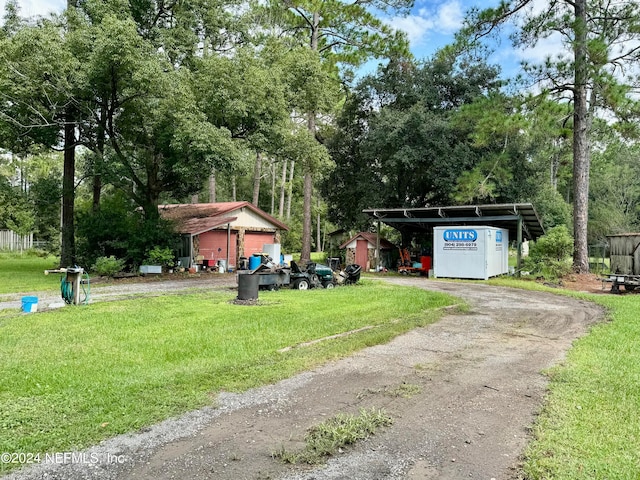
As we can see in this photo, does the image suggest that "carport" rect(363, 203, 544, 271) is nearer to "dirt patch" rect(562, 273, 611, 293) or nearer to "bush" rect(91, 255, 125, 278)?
"dirt patch" rect(562, 273, 611, 293)

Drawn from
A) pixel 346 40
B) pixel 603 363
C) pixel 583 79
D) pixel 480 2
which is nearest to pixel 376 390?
pixel 603 363

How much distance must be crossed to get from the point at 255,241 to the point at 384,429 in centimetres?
1994

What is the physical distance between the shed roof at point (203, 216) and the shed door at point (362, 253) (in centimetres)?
436

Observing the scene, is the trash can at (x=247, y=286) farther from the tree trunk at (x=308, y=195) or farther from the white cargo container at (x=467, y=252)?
the tree trunk at (x=308, y=195)

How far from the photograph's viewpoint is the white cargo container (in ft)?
55.2

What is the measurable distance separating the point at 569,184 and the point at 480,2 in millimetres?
35391

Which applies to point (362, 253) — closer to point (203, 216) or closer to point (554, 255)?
point (203, 216)

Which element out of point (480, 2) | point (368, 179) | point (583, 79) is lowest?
point (368, 179)

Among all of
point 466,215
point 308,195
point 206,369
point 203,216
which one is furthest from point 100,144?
point 466,215

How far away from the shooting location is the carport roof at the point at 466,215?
1745 centimetres

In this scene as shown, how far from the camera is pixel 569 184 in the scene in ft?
151

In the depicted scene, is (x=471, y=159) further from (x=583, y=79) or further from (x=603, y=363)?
(x=603, y=363)

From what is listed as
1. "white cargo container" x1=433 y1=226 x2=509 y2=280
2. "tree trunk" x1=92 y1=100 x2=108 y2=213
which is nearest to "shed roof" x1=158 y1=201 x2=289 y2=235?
"tree trunk" x1=92 y1=100 x2=108 y2=213

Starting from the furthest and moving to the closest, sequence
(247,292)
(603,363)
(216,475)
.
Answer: (247,292), (603,363), (216,475)
